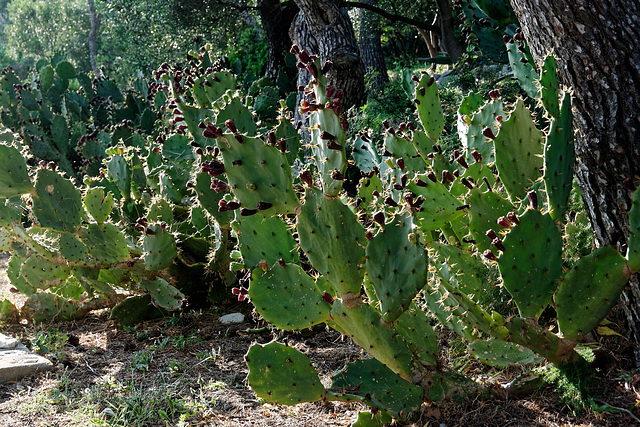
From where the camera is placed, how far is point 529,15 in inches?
98.9

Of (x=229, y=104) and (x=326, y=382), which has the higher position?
(x=229, y=104)

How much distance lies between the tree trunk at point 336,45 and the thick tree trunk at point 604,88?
386 centimetres

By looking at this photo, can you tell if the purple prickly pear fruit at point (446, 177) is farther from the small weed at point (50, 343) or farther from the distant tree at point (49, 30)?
the distant tree at point (49, 30)

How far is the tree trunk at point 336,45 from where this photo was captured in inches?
245

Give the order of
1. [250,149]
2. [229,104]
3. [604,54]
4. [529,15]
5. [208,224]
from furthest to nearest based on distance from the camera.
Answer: [208,224] → [229,104] → [529,15] → [604,54] → [250,149]

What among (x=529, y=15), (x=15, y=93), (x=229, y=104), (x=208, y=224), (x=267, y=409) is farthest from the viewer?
(x=15, y=93)

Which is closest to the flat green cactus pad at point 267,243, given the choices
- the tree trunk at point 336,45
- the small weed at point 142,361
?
the small weed at point 142,361

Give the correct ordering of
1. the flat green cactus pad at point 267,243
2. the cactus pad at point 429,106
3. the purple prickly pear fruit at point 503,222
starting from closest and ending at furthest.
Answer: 1. the purple prickly pear fruit at point 503,222
2. the flat green cactus pad at point 267,243
3. the cactus pad at point 429,106

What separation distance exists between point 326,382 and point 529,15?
1.86 metres

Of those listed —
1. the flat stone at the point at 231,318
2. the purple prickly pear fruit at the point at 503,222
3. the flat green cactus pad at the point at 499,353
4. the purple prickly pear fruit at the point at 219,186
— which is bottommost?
the flat green cactus pad at the point at 499,353

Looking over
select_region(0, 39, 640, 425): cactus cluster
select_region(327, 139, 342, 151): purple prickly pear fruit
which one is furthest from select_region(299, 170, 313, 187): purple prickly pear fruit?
select_region(327, 139, 342, 151): purple prickly pear fruit

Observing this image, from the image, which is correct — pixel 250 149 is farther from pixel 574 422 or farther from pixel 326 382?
pixel 574 422

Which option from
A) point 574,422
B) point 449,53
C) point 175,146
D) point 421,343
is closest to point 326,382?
point 421,343

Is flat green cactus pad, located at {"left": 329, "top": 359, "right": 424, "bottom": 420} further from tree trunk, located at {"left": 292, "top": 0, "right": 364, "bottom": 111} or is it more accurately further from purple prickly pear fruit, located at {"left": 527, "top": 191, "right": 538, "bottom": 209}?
tree trunk, located at {"left": 292, "top": 0, "right": 364, "bottom": 111}
